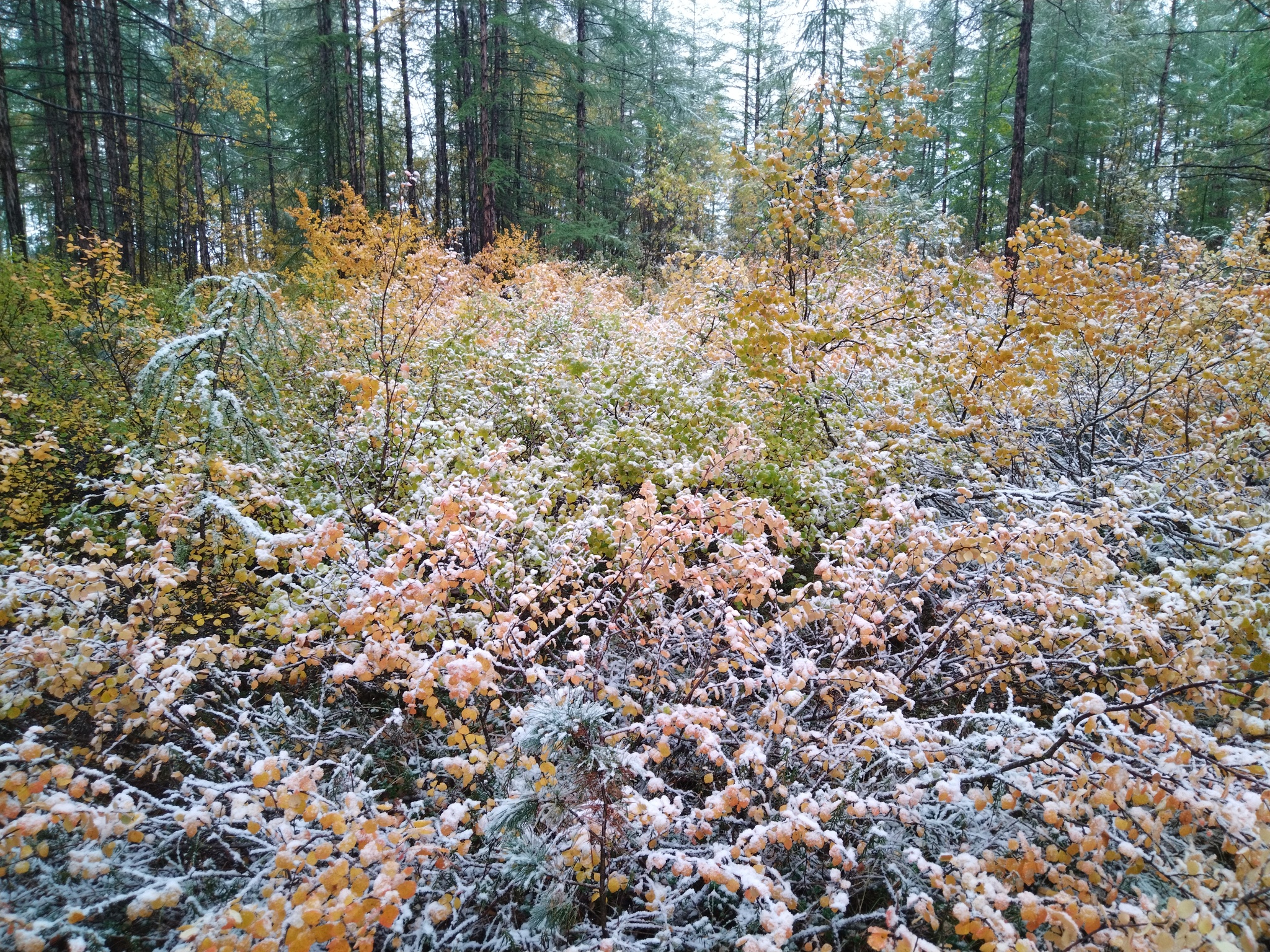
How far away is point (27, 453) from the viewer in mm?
4395

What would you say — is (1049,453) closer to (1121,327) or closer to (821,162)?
(1121,327)

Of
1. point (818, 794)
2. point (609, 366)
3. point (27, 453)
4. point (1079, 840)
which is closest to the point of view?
point (1079, 840)

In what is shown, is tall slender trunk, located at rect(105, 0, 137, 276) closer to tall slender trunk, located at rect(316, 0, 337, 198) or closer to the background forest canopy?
the background forest canopy

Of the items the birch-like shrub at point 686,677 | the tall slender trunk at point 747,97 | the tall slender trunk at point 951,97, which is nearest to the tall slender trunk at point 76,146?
the birch-like shrub at point 686,677

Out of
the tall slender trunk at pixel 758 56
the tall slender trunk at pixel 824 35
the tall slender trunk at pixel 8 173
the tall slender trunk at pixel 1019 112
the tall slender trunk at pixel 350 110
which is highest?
the tall slender trunk at pixel 758 56

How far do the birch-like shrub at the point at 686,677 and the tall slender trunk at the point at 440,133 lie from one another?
15.0 m

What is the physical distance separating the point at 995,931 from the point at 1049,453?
4.06 m

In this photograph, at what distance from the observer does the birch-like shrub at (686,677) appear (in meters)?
1.56

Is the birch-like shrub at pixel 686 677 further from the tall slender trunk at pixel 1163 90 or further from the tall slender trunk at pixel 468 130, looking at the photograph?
the tall slender trunk at pixel 1163 90

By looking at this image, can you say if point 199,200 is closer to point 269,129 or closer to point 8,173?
point 269,129

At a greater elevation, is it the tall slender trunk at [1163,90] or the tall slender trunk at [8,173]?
the tall slender trunk at [1163,90]

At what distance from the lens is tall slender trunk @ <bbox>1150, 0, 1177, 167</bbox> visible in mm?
20016

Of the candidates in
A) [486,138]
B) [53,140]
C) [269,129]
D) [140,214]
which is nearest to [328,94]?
[140,214]

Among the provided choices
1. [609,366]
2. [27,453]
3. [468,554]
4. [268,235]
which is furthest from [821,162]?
[268,235]
